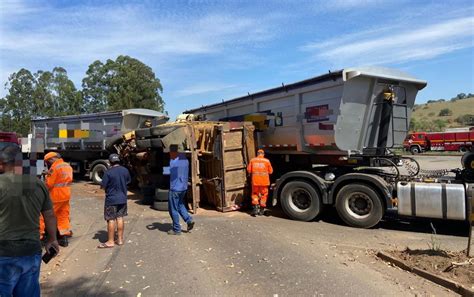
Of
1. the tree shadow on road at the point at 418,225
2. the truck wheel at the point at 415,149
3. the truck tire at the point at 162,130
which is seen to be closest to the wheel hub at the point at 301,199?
the tree shadow on road at the point at 418,225

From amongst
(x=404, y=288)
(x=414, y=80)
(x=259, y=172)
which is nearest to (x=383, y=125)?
(x=414, y=80)

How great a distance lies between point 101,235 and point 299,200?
411 centimetres

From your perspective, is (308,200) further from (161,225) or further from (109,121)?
(109,121)

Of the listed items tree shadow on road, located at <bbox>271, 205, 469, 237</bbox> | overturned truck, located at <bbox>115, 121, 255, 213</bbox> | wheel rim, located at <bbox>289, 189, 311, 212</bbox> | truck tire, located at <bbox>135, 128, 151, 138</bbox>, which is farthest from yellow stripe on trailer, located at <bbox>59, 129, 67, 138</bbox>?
wheel rim, located at <bbox>289, 189, 311, 212</bbox>

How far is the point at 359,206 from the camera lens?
822cm

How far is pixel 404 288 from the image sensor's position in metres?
4.70

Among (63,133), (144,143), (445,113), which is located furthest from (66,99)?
(445,113)

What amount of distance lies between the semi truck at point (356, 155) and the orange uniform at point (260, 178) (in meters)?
0.28

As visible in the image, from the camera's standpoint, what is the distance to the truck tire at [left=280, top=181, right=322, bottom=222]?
28.2 feet

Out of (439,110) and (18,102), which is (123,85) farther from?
(439,110)

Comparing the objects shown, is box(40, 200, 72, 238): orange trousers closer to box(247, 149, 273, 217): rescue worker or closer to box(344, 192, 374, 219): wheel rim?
box(247, 149, 273, 217): rescue worker

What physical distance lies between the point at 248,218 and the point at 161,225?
6.21 feet

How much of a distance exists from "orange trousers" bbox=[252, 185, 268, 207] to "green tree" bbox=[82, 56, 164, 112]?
30.0m

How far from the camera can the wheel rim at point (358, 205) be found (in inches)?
318
